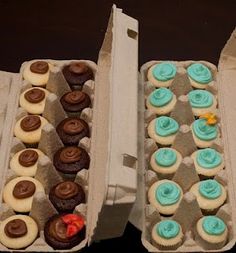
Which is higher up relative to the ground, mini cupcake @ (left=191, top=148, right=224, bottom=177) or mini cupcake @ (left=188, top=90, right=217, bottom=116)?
mini cupcake @ (left=188, top=90, right=217, bottom=116)

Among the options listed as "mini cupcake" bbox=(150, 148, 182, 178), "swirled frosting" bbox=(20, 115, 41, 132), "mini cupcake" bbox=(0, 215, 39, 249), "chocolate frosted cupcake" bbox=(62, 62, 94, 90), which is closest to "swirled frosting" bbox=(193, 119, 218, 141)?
"mini cupcake" bbox=(150, 148, 182, 178)

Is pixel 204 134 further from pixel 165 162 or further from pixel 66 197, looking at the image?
pixel 66 197

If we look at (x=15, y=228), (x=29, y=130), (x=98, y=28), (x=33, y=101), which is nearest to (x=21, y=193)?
(x=15, y=228)

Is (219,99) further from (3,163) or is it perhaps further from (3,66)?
(3,66)

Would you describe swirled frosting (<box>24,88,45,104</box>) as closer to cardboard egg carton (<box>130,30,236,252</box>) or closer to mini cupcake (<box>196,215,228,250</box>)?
cardboard egg carton (<box>130,30,236,252</box>)

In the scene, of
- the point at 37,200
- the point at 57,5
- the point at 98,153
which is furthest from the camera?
the point at 57,5

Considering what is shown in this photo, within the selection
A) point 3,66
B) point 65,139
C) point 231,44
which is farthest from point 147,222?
point 3,66
